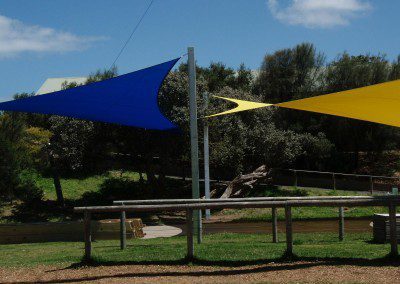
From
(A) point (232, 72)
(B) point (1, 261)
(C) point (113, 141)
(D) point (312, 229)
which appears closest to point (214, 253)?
(B) point (1, 261)

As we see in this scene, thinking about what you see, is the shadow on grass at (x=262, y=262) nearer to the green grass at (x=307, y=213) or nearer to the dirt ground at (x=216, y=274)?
the dirt ground at (x=216, y=274)

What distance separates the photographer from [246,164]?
26797 millimetres

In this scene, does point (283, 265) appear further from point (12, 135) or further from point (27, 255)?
point (12, 135)

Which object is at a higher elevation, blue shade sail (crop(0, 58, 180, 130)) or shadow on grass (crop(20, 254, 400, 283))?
blue shade sail (crop(0, 58, 180, 130))

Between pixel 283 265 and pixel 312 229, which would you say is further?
Answer: pixel 312 229

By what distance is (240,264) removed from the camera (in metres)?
8.04

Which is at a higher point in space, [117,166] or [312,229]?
[117,166]

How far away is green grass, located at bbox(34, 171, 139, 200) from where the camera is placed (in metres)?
27.4

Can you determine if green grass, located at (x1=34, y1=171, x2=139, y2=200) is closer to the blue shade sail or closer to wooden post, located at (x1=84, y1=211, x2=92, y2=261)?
the blue shade sail

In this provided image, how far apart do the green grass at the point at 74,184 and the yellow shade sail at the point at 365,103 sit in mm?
18407

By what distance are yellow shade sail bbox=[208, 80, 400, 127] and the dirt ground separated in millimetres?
3402

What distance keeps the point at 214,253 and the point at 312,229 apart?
241 inches

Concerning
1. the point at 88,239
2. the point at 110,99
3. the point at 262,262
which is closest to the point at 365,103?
the point at 262,262

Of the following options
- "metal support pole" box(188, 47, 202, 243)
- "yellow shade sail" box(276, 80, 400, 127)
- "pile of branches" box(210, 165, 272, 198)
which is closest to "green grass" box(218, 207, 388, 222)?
"pile of branches" box(210, 165, 272, 198)
